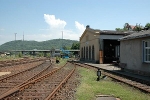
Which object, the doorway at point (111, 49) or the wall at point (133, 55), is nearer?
the wall at point (133, 55)

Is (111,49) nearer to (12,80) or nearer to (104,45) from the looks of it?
(104,45)

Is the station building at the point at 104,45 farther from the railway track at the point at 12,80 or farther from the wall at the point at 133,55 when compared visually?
the railway track at the point at 12,80

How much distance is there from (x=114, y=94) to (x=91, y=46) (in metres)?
28.5

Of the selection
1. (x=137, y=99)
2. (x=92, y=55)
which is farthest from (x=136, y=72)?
(x=92, y=55)

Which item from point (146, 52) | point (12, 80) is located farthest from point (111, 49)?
point (12, 80)

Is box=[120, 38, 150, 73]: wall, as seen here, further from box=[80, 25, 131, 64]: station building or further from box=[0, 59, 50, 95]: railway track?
box=[80, 25, 131, 64]: station building

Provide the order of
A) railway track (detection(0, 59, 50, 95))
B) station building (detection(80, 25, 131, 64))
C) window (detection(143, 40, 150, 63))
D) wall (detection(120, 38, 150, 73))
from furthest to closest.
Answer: station building (detection(80, 25, 131, 64)) < wall (detection(120, 38, 150, 73)) < window (detection(143, 40, 150, 63)) < railway track (detection(0, 59, 50, 95))

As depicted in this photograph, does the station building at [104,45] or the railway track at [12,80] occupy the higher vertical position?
the station building at [104,45]

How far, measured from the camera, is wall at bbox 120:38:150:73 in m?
16.1

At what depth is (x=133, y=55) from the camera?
1759 centimetres

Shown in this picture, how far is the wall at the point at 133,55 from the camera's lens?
1612 cm

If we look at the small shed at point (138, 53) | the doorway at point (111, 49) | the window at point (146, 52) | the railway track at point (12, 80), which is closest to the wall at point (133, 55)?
the small shed at point (138, 53)

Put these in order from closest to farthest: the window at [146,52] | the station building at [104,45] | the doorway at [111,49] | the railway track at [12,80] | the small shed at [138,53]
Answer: the railway track at [12,80]
the small shed at [138,53]
the window at [146,52]
the station building at [104,45]
the doorway at [111,49]

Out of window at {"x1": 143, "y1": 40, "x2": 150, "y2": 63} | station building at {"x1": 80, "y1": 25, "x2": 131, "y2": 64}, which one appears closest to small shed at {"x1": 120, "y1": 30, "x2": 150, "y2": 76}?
window at {"x1": 143, "y1": 40, "x2": 150, "y2": 63}
